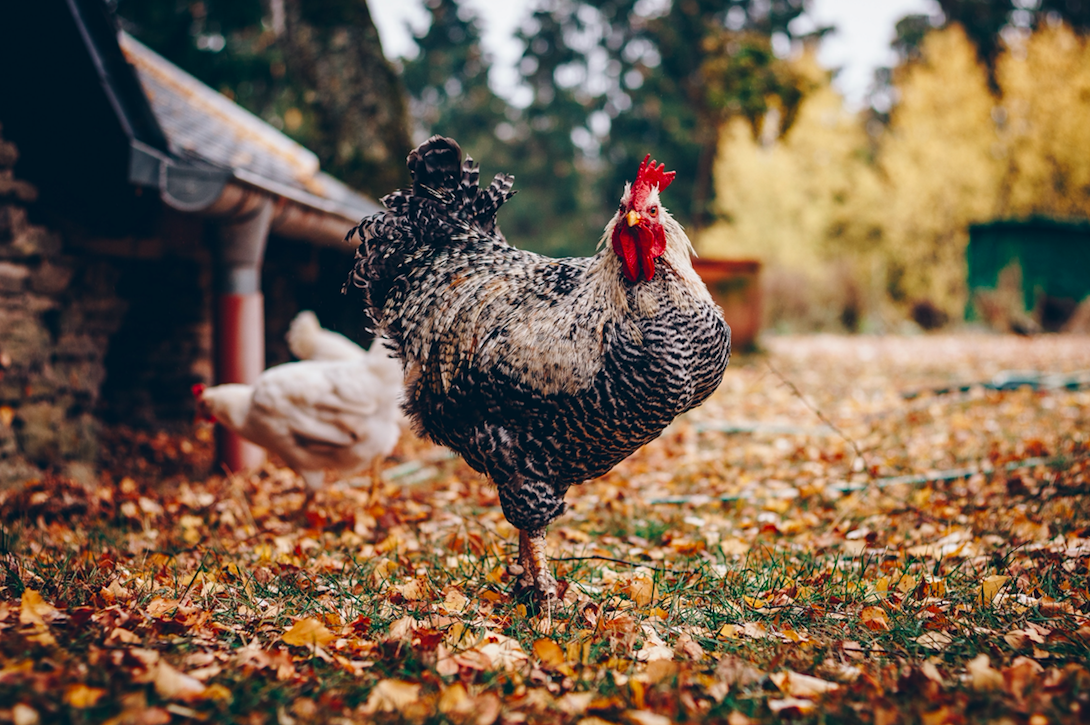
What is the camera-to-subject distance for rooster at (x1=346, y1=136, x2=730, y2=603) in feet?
8.74

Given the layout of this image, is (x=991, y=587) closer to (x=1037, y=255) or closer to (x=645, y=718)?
(x=645, y=718)

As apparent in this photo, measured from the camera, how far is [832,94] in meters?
22.5

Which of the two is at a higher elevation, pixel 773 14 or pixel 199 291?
pixel 773 14

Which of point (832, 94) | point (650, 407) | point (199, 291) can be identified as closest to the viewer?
point (650, 407)

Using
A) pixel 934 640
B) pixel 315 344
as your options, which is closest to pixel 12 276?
pixel 315 344

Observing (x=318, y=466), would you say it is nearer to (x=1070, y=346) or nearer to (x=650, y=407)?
(x=650, y=407)

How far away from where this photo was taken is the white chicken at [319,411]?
174 inches

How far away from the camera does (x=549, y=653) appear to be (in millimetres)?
2412

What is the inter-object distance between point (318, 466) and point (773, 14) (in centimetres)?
2852

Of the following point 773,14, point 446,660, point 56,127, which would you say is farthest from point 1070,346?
point 773,14

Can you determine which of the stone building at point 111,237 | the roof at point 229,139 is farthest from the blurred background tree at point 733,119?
the stone building at point 111,237

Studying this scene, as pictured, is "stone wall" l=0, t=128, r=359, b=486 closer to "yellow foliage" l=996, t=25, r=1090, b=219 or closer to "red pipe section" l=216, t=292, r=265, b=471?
"red pipe section" l=216, t=292, r=265, b=471

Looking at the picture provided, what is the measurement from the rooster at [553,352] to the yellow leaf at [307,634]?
0.82 meters

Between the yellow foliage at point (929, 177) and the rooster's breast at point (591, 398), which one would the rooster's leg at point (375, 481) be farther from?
the yellow foliage at point (929, 177)
